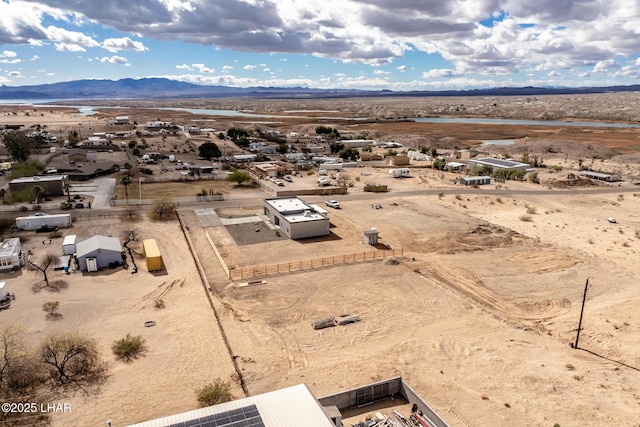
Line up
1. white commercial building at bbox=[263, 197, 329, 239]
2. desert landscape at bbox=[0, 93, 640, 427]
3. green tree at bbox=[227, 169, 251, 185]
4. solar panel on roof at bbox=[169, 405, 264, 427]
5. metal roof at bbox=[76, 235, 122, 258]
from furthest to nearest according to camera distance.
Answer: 1. green tree at bbox=[227, 169, 251, 185]
2. white commercial building at bbox=[263, 197, 329, 239]
3. metal roof at bbox=[76, 235, 122, 258]
4. desert landscape at bbox=[0, 93, 640, 427]
5. solar panel on roof at bbox=[169, 405, 264, 427]

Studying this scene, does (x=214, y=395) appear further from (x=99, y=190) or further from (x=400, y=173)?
(x=400, y=173)

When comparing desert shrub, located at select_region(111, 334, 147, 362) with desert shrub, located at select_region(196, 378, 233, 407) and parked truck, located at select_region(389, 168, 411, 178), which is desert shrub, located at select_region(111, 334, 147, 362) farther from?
parked truck, located at select_region(389, 168, 411, 178)

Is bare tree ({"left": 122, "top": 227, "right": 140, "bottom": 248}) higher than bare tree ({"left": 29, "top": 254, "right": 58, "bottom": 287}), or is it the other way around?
bare tree ({"left": 122, "top": 227, "right": 140, "bottom": 248})

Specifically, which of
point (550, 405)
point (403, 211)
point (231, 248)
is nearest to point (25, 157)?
point (231, 248)

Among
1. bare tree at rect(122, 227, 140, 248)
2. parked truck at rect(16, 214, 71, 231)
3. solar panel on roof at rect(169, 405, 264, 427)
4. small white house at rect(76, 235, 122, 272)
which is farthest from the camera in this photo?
parked truck at rect(16, 214, 71, 231)

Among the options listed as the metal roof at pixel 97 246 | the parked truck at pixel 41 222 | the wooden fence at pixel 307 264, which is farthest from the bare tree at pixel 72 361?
the parked truck at pixel 41 222

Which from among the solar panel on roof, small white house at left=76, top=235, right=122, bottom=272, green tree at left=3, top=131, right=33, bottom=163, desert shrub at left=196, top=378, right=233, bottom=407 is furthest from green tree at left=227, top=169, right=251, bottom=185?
the solar panel on roof

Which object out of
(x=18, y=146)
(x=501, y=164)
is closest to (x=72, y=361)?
(x=18, y=146)
